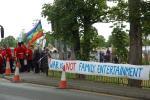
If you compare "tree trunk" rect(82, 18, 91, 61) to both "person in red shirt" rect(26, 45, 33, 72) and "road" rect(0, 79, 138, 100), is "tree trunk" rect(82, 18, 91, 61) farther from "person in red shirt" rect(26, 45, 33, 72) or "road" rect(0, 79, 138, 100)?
"road" rect(0, 79, 138, 100)

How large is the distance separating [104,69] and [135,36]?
6.02ft

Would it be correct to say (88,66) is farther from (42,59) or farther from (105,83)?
(42,59)

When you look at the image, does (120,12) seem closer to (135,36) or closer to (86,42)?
(135,36)

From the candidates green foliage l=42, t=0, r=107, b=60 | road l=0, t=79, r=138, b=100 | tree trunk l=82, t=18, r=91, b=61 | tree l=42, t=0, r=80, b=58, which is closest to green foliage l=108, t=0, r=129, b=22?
green foliage l=42, t=0, r=107, b=60

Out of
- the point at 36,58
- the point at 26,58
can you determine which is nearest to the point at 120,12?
the point at 36,58

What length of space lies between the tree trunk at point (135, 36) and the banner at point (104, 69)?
69 cm

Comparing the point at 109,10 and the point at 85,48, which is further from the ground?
the point at 109,10

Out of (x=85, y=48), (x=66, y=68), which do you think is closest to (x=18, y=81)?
(x=66, y=68)

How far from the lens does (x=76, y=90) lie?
18328 mm

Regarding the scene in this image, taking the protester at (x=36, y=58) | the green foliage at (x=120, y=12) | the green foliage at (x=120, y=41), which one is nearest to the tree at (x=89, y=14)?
the green foliage at (x=120, y=12)

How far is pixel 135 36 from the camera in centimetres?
1992

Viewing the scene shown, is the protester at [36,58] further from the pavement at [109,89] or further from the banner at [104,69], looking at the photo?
the pavement at [109,89]

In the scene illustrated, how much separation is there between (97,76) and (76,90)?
3.28 m

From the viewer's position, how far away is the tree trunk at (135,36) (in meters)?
18.9
